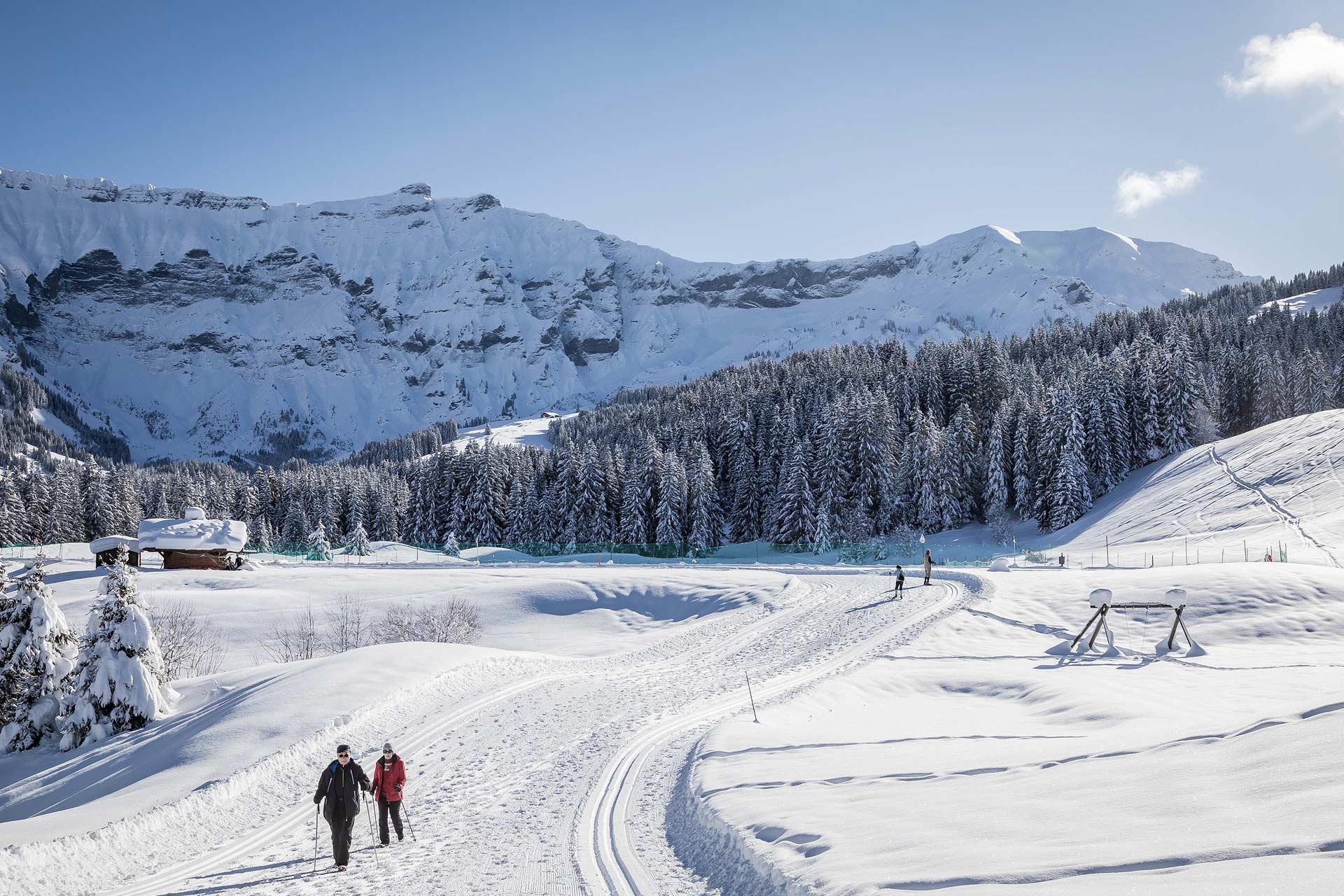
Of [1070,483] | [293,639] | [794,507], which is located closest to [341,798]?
[293,639]

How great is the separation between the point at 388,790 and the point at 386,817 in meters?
0.44

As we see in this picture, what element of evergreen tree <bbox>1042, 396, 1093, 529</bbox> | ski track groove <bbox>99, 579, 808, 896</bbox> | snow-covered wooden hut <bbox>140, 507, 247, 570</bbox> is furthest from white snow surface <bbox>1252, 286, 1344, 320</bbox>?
snow-covered wooden hut <bbox>140, 507, 247, 570</bbox>

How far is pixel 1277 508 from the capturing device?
159ft

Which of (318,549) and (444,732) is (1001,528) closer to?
(444,732)

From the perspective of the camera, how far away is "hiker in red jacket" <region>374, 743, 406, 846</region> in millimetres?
12031

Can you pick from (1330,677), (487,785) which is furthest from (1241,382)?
(487,785)

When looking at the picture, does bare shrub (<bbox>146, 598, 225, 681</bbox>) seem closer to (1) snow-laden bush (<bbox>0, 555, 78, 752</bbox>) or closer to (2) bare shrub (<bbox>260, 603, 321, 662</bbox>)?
(2) bare shrub (<bbox>260, 603, 321, 662</bbox>)

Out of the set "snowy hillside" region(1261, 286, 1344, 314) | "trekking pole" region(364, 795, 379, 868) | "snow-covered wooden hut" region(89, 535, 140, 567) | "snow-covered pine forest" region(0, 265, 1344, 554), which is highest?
"snowy hillside" region(1261, 286, 1344, 314)

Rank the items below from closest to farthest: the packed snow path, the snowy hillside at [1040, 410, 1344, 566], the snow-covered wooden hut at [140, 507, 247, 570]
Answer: the packed snow path, the snowy hillside at [1040, 410, 1344, 566], the snow-covered wooden hut at [140, 507, 247, 570]

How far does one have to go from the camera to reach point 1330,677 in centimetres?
1391

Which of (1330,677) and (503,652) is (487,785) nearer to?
(503,652)

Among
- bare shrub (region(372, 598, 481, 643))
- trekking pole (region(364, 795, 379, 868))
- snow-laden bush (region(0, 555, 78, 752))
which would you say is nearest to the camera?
trekking pole (region(364, 795, 379, 868))

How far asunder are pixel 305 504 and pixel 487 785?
101 meters

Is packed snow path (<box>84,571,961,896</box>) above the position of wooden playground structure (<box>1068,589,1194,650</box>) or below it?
below
